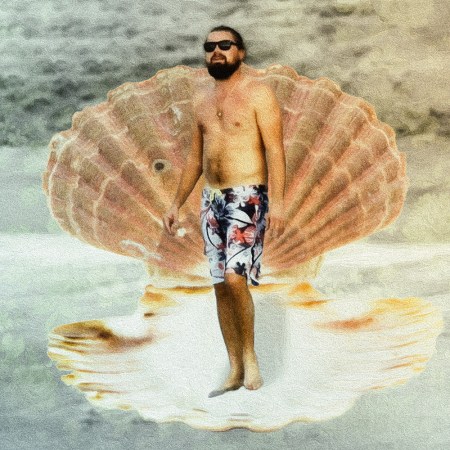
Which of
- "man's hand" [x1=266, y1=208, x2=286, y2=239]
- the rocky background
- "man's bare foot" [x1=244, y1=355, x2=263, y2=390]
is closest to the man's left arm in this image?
"man's hand" [x1=266, y1=208, x2=286, y2=239]

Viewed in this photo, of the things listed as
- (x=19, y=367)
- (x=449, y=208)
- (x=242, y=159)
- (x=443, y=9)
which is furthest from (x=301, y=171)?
(x=19, y=367)

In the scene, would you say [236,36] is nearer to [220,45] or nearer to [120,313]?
[220,45]

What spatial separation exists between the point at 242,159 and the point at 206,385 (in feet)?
2.18

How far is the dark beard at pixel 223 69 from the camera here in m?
2.62

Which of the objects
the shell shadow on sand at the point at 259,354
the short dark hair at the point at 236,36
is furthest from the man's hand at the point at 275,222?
the short dark hair at the point at 236,36

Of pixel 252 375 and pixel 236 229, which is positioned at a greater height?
pixel 236 229

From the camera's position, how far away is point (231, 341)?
2652mm

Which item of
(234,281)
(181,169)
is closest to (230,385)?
(234,281)

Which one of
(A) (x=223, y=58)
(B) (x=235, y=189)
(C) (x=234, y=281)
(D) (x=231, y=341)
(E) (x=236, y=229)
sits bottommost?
(D) (x=231, y=341)

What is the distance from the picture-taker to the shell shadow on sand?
2629 millimetres

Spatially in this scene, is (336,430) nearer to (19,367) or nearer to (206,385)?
(206,385)

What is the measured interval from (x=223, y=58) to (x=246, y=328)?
78 centimetres

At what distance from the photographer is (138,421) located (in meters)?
2.64

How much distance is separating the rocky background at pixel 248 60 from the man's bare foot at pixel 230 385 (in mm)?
596
